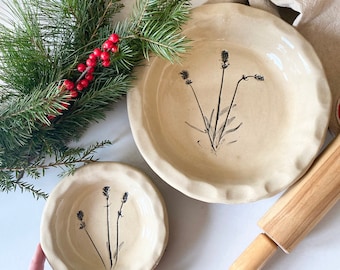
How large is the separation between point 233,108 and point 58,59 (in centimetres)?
27

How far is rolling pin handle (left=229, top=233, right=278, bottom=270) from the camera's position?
717 millimetres

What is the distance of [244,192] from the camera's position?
2.38 feet

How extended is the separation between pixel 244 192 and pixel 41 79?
324mm

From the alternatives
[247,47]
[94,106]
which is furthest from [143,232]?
[247,47]

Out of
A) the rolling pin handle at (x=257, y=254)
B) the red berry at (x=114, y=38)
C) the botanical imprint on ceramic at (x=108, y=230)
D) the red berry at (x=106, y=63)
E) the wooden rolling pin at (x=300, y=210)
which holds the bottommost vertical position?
the botanical imprint on ceramic at (x=108, y=230)

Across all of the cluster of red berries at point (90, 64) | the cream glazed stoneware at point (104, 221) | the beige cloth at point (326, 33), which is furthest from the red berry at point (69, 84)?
the beige cloth at point (326, 33)

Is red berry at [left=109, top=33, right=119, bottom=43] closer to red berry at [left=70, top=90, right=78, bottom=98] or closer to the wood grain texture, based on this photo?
red berry at [left=70, top=90, right=78, bottom=98]

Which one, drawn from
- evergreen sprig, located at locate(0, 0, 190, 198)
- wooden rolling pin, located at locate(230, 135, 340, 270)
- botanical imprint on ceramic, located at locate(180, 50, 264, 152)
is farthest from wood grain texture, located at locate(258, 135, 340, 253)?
evergreen sprig, located at locate(0, 0, 190, 198)

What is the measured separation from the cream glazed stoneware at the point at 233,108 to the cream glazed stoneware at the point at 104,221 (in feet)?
0.22

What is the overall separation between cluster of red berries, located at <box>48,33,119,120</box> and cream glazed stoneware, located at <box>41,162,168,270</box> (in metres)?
0.12

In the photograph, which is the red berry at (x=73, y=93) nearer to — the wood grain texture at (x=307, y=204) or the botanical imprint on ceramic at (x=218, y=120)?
the botanical imprint on ceramic at (x=218, y=120)

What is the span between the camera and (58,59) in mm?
710

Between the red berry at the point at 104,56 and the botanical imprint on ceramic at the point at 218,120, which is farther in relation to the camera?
the botanical imprint on ceramic at the point at 218,120

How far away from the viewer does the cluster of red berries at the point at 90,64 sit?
2.19ft
